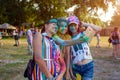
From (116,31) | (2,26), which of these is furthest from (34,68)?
(2,26)

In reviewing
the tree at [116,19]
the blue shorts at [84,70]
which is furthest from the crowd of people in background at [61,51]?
the tree at [116,19]

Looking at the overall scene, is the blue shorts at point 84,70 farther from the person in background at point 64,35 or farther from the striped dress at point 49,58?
the striped dress at point 49,58

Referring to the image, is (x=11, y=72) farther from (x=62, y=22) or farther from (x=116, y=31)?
(x=116, y=31)

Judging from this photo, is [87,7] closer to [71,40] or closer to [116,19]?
[71,40]

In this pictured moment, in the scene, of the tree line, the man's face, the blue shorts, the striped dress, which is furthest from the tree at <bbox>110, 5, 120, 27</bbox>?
the striped dress

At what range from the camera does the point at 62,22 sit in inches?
166

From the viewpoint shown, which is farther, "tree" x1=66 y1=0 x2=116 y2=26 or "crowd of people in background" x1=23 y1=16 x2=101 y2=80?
"tree" x1=66 y1=0 x2=116 y2=26

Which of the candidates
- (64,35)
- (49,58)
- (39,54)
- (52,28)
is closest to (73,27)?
(64,35)

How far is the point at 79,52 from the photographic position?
4539 millimetres

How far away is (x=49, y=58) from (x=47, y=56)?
1.5 inches

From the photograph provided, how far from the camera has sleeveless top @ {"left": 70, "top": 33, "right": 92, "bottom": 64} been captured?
4.48 metres

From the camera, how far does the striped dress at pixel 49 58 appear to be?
375 centimetres

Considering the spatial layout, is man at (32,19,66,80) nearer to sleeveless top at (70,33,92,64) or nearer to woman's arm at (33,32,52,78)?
woman's arm at (33,32,52,78)

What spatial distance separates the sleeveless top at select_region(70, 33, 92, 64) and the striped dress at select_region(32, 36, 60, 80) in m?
0.68
